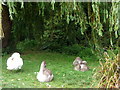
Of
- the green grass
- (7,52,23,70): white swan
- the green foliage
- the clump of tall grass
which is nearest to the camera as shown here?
the clump of tall grass

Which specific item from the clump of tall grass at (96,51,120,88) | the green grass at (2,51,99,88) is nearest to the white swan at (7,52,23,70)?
the green grass at (2,51,99,88)

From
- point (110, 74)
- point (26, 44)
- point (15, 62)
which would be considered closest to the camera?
point (110, 74)

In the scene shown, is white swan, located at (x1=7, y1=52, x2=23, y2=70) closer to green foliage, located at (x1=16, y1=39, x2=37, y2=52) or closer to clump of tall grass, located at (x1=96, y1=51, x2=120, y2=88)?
clump of tall grass, located at (x1=96, y1=51, x2=120, y2=88)

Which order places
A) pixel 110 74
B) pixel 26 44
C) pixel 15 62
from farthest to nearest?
1. pixel 26 44
2. pixel 15 62
3. pixel 110 74

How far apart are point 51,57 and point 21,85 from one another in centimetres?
209

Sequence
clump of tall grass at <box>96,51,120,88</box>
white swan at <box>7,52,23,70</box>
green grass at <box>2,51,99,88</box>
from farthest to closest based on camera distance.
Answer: white swan at <box>7,52,23,70</box>
green grass at <box>2,51,99,88</box>
clump of tall grass at <box>96,51,120,88</box>

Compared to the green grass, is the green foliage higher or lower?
higher

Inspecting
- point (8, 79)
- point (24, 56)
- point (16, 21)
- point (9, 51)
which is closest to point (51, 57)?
point (24, 56)

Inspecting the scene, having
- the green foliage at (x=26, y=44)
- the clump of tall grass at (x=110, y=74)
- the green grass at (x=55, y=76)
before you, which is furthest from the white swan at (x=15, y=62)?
the green foliage at (x=26, y=44)

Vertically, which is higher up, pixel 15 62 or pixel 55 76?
pixel 15 62

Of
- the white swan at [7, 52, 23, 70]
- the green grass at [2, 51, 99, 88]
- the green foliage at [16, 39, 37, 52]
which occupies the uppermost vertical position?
the green foliage at [16, 39, 37, 52]

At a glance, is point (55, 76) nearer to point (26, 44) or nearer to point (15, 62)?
point (15, 62)

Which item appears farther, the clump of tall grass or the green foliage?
the green foliage

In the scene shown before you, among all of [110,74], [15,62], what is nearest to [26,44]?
[15,62]
